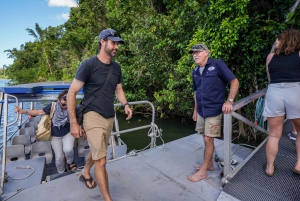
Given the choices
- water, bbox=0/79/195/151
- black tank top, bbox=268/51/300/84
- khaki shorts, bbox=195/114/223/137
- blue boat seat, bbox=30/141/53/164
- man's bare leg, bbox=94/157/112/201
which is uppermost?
black tank top, bbox=268/51/300/84

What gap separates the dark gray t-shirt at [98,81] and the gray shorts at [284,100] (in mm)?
1808

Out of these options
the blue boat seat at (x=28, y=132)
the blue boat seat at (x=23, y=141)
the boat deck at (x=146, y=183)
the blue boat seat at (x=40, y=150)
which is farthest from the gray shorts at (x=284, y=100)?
the blue boat seat at (x=28, y=132)

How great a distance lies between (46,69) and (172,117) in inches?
1304

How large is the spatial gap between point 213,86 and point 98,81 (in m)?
1.42

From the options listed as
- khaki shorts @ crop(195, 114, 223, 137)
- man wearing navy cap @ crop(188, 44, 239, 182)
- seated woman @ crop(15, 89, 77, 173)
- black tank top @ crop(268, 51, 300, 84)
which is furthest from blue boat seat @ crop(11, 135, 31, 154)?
black tank top @ crop(268, 51, 300, 84)

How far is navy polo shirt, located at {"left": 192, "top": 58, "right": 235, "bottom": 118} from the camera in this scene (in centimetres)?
238

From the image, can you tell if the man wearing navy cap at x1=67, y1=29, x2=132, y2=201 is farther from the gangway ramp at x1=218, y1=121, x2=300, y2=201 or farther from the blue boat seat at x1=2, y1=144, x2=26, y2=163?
the blue boat seat at x1=2, y1=144, x2=26, y2=163

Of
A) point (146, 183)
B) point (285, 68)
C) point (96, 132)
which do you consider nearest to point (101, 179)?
point (96, 132)

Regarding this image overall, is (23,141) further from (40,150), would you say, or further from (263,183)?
(263,183)

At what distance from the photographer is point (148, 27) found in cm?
807

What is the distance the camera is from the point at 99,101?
2.06m

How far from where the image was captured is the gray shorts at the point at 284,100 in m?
2.04

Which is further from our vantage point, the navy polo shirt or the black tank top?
the navy polo shirt

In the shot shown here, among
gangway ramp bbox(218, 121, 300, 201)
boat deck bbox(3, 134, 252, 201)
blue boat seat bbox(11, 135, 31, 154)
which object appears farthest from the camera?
blue boat seat bbox(11, 135, 31, 154)
